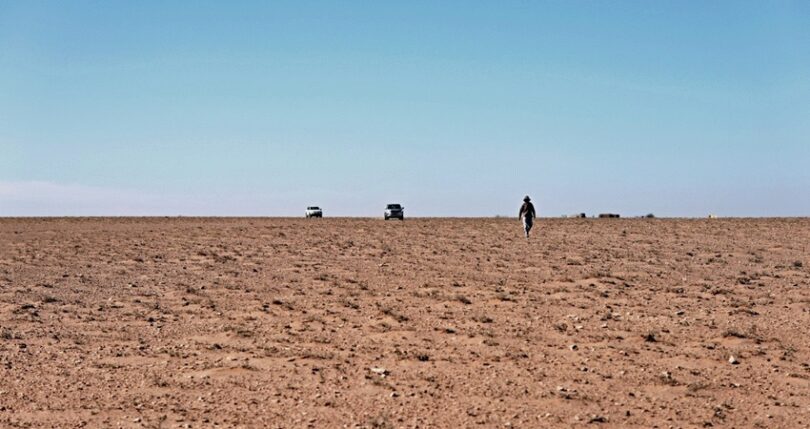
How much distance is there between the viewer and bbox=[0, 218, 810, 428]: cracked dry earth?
10109mm

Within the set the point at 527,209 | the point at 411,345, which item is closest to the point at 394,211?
the point at 527,209

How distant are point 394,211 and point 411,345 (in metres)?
61.7

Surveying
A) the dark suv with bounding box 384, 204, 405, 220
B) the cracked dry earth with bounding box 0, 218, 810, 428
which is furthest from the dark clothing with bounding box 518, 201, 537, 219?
the dark suv with bounding box 384, 204, 405, 220

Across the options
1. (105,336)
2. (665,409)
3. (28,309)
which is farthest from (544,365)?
(28,309)

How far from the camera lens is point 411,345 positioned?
44.4ft

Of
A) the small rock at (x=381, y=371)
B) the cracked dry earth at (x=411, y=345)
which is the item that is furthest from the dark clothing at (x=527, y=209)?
the small rock at (x=381, y=371)

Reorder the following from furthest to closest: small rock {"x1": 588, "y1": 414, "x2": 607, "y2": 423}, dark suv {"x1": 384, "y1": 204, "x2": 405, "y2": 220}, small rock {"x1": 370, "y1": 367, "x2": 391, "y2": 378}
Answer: dark suv {"x1": 384, "y1": 204, "x2": 405, "y2": 220}, small rock {"x1": 370, "y1": 367, "x2": 391, "y2": 378}, small rock {"x1": 588, "y1": 414, "x2": 607, "y2": 423}

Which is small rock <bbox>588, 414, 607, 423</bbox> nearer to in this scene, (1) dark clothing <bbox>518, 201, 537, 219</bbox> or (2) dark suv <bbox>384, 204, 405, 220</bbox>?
(1) dark clothing <bbox>518, 201, 537, 219</bbox>

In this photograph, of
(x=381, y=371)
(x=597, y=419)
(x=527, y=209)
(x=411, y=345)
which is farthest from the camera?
(x=527, y=209)

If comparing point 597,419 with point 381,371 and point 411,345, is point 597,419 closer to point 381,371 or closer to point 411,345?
point 381,371

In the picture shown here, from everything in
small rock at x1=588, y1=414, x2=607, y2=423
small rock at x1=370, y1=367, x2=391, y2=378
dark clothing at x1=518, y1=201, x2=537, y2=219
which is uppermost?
dark clothing at x1=518, y1=201, x2=537, y2=219

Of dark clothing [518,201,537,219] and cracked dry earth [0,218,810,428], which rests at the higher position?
dark clothing [518,201,537,219]

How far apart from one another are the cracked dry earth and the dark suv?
4907 cm

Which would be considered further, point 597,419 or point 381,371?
point 381,371
